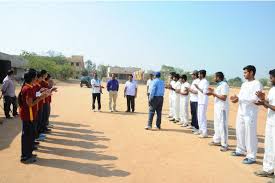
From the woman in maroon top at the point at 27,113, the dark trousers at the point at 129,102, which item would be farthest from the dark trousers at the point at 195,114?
the woman in maroon top at the point at 27,113

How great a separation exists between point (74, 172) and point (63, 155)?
129cm

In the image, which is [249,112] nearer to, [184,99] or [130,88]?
[184,99]

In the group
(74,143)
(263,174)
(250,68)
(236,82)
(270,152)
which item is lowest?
(263,174)

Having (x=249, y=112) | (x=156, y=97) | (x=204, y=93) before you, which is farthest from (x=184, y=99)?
(x=249, y=112)

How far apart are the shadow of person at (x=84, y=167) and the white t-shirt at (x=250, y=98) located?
3077mm

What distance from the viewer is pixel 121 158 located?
7238 mm

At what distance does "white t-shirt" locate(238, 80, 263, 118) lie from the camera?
699cm

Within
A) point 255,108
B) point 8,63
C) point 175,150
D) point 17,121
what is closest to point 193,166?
point 175,150

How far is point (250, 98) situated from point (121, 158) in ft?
10.6

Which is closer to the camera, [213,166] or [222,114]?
[213,166]

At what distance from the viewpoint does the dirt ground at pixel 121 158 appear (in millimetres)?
5965

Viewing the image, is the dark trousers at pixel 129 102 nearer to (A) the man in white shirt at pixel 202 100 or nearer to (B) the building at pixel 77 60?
(A) the man in white shirt at pixel 202 100

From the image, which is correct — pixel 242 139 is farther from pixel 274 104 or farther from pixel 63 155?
pixel 63 155

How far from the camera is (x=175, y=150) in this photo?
8188mm
